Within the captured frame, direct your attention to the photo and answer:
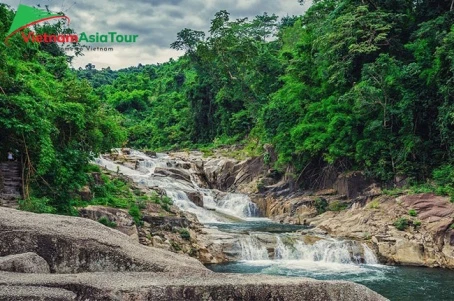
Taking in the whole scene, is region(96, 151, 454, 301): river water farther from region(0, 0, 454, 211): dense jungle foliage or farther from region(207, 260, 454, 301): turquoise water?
region(0, 0, 454, 211): dense jungle foliage

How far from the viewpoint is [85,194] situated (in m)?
17.0

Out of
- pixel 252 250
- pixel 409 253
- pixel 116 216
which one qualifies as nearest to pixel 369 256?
pixel 409 253

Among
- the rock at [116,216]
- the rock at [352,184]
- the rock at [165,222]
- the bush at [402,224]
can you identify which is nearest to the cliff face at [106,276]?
the rock at [116,216]

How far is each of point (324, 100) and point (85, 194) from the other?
16.7m

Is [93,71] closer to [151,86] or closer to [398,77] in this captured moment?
[151,86]

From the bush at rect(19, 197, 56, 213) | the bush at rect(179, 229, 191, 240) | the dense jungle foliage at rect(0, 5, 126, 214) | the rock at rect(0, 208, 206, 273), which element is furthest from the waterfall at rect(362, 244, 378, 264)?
A: the rock at rect(0, 208, 206, 273)

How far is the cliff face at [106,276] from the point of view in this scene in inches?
159

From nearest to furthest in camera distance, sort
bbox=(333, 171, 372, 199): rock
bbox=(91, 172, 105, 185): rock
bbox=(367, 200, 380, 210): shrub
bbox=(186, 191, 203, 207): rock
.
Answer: bbox=(91, 172, 105, 185): rock < bbox=(367, 200, 380, 210): shrub < bbox=(333, 171, 372, 199): rock < bbox=(186, 191, 203, 207): rock

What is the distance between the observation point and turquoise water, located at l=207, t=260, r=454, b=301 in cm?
1281

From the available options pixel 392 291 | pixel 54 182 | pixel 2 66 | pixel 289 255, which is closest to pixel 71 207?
pixel 54 182

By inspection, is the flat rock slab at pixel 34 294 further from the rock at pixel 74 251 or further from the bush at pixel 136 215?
the bush at pixel 136 215

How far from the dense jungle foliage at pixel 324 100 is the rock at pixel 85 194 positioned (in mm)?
1428

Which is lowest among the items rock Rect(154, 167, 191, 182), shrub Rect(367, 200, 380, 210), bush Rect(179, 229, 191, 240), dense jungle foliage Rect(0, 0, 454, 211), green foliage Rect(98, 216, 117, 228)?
bush Rect(179, 229, 191, 240)

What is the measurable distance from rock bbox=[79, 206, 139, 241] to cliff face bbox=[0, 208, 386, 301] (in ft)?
32.4
